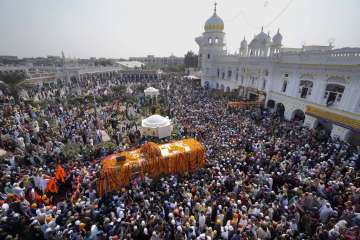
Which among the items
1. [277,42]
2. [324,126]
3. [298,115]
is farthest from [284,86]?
[277,42]

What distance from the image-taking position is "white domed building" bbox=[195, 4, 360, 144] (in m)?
14.0

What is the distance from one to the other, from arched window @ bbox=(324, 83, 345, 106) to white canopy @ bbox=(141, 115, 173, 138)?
13924mm

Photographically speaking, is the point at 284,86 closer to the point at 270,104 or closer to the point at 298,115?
the point at 270,104

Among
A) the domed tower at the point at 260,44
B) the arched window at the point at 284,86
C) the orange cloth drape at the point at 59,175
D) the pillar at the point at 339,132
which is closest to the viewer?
the orange cloth drape at the point at 59,175

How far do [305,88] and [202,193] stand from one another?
633 inches

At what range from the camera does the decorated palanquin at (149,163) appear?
9.21 meters

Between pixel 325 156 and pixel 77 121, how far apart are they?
1987 centimetres

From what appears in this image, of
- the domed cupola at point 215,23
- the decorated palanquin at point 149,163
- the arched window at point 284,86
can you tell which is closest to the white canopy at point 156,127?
the decorated palanquin at point 149,163

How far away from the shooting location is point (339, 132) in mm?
14383

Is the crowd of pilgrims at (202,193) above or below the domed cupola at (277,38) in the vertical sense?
below

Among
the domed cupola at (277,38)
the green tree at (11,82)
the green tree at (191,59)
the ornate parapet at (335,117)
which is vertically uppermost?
the domed cupola at (277,38)

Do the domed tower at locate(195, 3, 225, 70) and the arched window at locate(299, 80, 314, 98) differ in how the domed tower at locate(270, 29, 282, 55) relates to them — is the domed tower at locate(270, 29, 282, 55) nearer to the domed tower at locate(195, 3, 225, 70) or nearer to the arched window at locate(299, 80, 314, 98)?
the domed tower at locate(195, 3, 225, 70)

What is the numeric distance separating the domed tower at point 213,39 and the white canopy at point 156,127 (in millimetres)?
24042

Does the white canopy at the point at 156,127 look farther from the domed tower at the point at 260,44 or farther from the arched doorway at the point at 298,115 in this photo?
the domed tower at the point at 260,44
